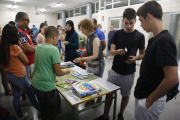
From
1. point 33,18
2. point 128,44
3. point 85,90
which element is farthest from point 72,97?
point 33,18

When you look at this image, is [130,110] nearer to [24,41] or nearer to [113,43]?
[113,43]

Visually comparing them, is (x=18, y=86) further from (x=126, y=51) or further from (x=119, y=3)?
(x=119, y=3)

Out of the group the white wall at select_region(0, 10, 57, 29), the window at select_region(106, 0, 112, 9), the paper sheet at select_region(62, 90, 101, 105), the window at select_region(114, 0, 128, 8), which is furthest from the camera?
the white wall at select_region(0, 10, 57, 29)

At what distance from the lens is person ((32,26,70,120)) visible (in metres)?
1.22

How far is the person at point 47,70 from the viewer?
4.00 feet

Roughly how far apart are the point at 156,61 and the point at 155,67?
0.08 meters

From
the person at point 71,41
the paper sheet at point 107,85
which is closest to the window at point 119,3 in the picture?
the person at point 71,41

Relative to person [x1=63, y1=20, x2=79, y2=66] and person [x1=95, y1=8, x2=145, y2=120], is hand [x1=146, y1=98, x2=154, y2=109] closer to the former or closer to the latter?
person [x1=95, y1=8, x2=145, y2=120]

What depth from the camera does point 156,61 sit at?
2.75ft

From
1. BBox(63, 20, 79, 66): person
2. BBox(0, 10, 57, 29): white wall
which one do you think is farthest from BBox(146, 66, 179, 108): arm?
BBox(0, 10, 57, 29): white wall

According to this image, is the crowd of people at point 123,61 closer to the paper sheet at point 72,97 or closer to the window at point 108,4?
the paper sheet at point 72,97

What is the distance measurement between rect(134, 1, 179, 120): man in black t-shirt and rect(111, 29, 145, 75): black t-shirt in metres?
0.54

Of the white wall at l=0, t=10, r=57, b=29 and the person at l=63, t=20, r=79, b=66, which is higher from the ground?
the white wall at l=0, t=10, r=57, b=29

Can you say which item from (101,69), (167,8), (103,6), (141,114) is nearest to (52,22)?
(103,6)
